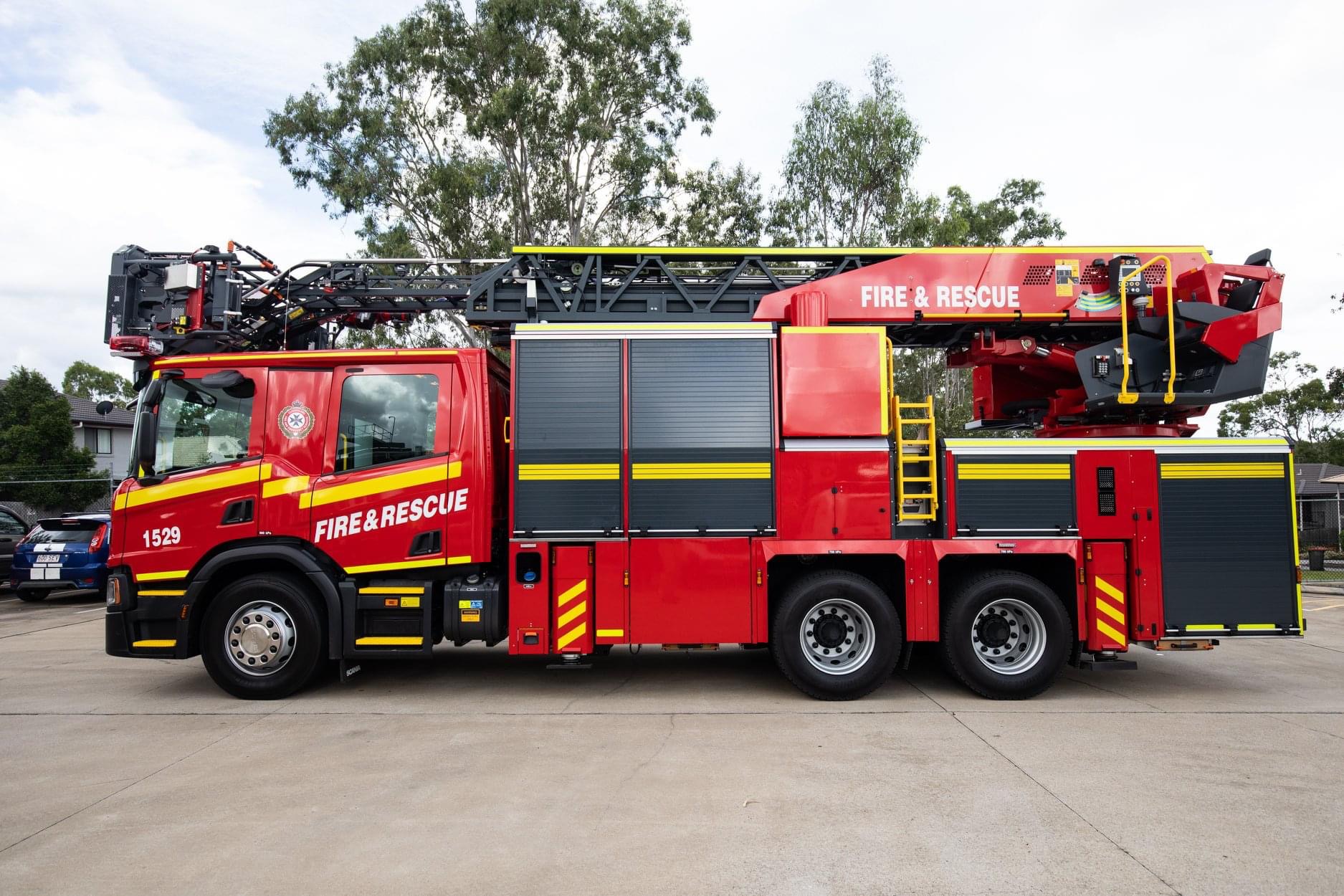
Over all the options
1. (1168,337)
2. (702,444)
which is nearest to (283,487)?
(702,444)

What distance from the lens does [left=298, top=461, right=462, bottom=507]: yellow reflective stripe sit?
6.61 metres

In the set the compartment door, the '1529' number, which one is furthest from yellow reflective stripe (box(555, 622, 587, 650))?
the compartment door

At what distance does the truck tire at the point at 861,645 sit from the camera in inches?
258

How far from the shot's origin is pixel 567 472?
6.60 metres

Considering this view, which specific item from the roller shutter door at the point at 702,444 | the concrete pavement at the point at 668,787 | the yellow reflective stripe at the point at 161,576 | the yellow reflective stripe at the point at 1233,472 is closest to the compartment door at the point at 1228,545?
the yellow reflective stripe at the point at 1233,472

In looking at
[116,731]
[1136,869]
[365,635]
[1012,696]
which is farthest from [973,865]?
[116,731]

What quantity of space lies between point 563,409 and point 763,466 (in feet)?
5.66

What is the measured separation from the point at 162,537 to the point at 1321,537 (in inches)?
1223

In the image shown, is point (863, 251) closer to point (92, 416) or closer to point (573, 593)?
point (573, 593)

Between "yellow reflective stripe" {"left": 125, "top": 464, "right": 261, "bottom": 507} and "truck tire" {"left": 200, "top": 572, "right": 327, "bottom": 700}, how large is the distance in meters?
0.81

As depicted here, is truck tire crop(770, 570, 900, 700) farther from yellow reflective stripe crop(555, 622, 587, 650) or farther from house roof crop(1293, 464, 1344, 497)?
house roof crop(1293, 464, 1344, 497)

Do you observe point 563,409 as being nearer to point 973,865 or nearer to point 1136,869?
point 973,865

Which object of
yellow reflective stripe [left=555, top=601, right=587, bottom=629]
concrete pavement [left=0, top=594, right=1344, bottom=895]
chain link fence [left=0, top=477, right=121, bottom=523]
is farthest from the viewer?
chain link fence [left=0, top=477, right=121, bottom=523]

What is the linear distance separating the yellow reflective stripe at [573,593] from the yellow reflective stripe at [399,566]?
102cm
